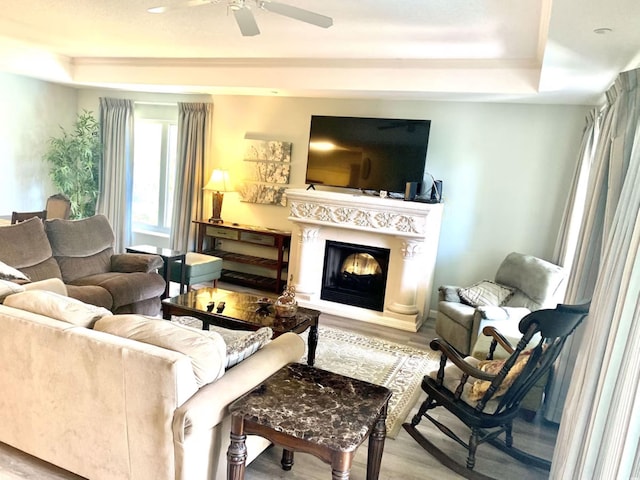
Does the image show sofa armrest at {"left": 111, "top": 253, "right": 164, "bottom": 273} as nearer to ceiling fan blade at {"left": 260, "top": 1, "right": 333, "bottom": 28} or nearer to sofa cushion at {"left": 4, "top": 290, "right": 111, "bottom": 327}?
sofa cushion at {"left": 4, "top": 290, "right": 111, "bottom": 327}

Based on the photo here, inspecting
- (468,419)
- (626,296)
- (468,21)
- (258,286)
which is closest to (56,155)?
(258,286)

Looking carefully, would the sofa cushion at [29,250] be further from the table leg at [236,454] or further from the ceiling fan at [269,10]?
the table leg at [236,454]

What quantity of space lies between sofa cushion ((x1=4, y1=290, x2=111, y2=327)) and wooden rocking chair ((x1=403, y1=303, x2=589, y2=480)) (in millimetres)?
1909

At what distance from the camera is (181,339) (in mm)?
1997

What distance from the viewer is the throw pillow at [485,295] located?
433 centimetres

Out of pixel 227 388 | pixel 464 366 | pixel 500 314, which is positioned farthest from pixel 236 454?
pixel 500 314

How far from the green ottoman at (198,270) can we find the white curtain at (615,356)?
12.8 ft

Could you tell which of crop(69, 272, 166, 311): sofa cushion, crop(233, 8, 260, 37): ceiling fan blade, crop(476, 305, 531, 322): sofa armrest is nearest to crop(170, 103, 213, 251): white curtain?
crop(69, 272, 166, 311): sofa cushion

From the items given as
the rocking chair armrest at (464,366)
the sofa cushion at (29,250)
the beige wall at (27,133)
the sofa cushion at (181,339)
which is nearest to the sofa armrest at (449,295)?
the rocking chair armrest at (464,366)

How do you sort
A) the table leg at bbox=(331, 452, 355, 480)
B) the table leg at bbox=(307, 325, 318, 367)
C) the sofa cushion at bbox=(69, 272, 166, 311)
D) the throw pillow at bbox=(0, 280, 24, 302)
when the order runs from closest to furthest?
the table leg at bbox=(331, 452, 355, 480) → the throw pillow at bbox=(0, 280, 24, 302) → the table leg at bbox=(307, 325, 318, 367) → the sofa cushion at bbox=(69, 272, 166, 311)

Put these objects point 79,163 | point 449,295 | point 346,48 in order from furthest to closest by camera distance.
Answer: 1. point 79,163
2. point 449,295
3. point 346,48

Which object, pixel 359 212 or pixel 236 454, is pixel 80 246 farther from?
pixel 236 454

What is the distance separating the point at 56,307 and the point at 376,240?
11.5ft

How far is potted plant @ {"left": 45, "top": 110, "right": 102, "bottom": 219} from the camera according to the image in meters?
6.79
